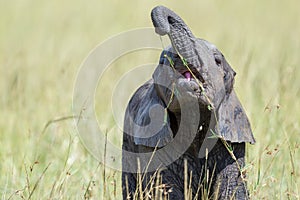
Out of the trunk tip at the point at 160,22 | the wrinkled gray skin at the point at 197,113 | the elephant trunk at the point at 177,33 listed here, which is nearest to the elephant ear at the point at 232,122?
the wrinkled gray skin at the point at 197,113

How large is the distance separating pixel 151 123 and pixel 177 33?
499 mm

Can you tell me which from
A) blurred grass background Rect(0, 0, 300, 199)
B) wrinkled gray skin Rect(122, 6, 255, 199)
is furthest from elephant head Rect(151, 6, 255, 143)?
blurred grass background Rect(0, 0, 300, 199)

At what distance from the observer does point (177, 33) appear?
398cm

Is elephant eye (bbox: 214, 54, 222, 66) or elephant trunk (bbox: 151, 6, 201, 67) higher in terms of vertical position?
elephant trunk (bbox: 151, 6, 201, 67)

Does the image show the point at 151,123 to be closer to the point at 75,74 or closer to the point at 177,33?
the point at 177,33

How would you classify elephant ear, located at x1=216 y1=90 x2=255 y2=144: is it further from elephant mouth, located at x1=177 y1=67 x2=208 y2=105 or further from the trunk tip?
the trunk tip

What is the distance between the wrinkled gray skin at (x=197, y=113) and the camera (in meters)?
3.96

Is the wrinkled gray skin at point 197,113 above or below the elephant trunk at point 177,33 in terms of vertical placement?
below

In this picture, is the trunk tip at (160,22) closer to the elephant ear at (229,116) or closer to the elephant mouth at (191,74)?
the elephant mouth at (191,74)

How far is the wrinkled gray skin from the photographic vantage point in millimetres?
3963

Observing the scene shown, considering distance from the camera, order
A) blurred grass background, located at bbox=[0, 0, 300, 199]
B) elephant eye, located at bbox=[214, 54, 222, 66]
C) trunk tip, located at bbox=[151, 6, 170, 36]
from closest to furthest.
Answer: trunk tip, located at bbox=[151, 6, 170, 36] → elephant eye, located at bbox=[214, 54, 222, 66] → blurred grass background, located at bbox=[0, 0, 300, 199]

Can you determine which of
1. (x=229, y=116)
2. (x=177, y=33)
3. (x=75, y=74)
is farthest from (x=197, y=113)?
(x=75, y=74)

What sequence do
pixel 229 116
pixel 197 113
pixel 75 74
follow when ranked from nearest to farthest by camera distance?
pixel 197 113 < pixel 229 116 < pixel 75 74

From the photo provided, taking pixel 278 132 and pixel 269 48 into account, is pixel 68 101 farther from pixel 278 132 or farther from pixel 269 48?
pixel 269 48
